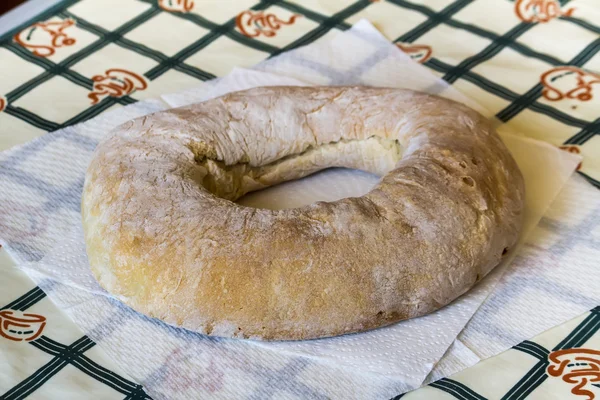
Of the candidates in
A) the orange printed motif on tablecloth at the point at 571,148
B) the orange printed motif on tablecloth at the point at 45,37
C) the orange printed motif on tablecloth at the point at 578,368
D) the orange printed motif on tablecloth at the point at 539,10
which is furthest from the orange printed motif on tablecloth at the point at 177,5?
the orange printed motif on tablecloth at the point at 578,368

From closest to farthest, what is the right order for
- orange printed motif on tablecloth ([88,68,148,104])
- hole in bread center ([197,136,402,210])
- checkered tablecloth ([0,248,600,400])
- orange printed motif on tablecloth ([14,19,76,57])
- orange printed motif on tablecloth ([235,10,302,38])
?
checkered tablecloth ([0,248,600,400])
hole in bread center ([197,136,402,210])
orange printed motif on tablecloth ([88,68,148,104])
orange printed motif on tablecloth ([14,19,76,57])
orange printed motif on tablecloth ([235,10,302,38])

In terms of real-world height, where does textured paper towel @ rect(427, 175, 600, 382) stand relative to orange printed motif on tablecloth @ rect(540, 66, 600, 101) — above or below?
below

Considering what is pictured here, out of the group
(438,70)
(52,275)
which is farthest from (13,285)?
(438,70)

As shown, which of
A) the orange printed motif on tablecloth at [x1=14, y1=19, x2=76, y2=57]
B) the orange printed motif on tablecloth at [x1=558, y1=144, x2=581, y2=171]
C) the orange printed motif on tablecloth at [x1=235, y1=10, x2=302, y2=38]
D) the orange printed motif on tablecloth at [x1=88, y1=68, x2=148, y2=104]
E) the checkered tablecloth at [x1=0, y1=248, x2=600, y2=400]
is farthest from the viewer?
the orange printed motif on tablecloth at [x1=235, y1=10, x2=302, y2=38]

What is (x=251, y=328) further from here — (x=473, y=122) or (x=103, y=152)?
(x=473, y=122)

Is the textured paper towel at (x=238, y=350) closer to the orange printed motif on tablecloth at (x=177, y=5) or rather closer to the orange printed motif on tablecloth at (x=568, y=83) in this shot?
the orange printed motif on tablecloth at (x=568, y=83)

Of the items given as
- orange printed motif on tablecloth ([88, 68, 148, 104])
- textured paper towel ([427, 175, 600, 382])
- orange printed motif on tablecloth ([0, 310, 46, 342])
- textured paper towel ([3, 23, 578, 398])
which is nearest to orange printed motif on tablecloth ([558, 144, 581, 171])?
textured paper towel ([427, 175, 600, 382])

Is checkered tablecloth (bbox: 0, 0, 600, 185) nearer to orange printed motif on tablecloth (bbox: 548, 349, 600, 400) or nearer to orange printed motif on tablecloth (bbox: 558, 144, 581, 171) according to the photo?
orange printed motif on tablecloth (bbox: 558, 144, 581, 171)
